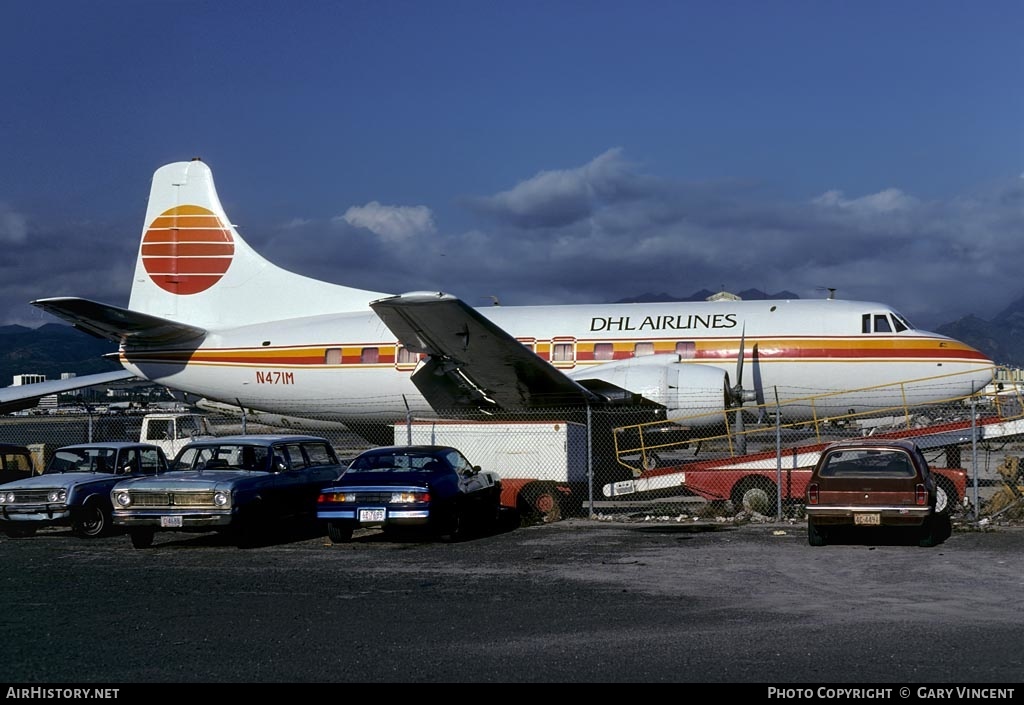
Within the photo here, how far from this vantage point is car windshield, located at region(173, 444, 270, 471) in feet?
53.2

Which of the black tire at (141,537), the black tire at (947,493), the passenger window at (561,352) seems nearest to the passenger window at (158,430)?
the passenger window at (561,352)

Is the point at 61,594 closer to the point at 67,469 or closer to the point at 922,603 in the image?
the point at 67,469

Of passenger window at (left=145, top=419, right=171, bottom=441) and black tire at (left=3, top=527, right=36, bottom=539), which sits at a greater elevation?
passenger window at (left=145, top=419, right=171, bottom=441)

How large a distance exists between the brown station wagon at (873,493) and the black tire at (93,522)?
36.7 ft

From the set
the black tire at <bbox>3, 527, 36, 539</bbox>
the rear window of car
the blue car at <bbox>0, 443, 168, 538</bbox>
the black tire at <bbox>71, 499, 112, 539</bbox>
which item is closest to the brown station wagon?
the rear window of car

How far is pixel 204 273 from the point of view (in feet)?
94.5

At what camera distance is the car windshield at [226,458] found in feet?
53.2

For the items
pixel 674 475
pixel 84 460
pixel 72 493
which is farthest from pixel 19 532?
pixel 674 475

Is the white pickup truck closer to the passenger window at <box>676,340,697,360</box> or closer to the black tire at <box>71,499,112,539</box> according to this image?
the black tire at <box>71,499,112,539</box>

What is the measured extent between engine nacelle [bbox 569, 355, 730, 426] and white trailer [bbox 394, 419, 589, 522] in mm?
2900
